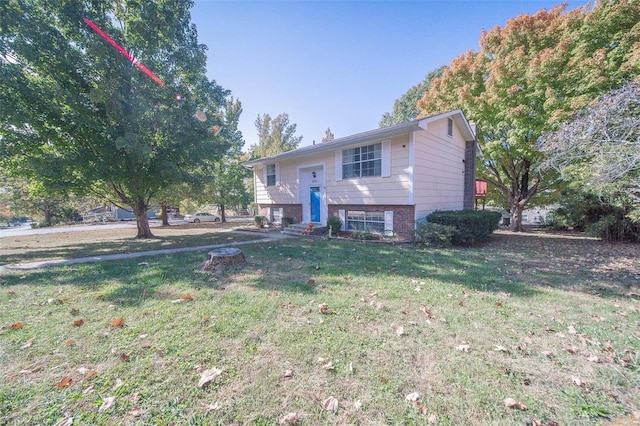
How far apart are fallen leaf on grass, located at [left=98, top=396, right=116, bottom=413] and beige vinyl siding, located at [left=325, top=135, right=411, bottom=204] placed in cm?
898

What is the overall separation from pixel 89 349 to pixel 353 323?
2.90 metres

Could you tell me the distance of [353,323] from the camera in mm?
3168

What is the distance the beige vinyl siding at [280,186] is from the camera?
545 inches

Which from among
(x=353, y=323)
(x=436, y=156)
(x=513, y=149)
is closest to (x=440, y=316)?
(x=353, y=323)

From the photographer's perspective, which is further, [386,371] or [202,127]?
[202,127]

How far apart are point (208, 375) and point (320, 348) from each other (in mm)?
1084

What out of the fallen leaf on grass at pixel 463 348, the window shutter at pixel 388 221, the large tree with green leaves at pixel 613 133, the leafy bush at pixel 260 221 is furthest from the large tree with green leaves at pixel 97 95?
the large tree with green leaves at pixel 613 133

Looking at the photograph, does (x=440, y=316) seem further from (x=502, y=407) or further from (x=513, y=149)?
(x=513, y=149)

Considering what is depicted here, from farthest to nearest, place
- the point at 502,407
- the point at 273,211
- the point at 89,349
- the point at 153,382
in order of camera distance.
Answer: the point at 273,211
the point at 89,349
the point at 153,382
the point at 502,407

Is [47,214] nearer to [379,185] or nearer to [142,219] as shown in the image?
[142,219]

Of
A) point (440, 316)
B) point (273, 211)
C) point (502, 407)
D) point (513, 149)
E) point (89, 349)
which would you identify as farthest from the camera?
point (273, 211)

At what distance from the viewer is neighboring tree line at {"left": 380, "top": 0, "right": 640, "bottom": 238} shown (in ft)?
29.7

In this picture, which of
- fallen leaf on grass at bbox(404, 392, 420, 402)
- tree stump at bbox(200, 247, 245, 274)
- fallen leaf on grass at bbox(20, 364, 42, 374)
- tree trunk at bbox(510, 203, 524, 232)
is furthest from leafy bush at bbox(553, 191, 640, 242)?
fallen leaf on grass at bbox(20, 364, 42, 374)

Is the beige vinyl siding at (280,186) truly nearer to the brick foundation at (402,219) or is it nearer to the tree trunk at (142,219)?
the brick foundation at (402,219)
